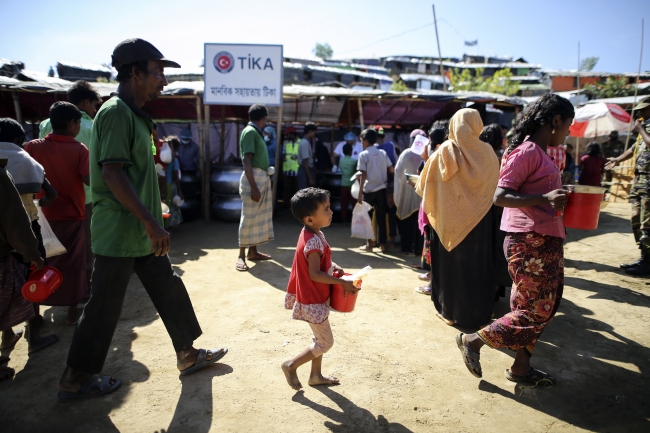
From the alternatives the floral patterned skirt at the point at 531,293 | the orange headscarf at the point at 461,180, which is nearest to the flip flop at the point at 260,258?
the orange headscarf at the point at 461,180

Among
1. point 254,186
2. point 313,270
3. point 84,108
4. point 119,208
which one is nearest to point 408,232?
point 254,186

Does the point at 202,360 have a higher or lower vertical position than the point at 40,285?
lower

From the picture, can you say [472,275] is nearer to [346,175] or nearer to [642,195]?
[642,195]

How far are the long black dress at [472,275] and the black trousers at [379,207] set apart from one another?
281 cm

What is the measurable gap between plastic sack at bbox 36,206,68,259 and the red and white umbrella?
13.1m

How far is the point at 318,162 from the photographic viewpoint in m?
10.7

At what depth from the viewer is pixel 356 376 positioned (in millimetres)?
2961

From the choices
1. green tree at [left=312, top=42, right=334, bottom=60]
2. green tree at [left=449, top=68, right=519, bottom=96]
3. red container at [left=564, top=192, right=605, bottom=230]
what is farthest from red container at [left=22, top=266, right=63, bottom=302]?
green tree at [left=312, top=42, right=334, bottom=60]

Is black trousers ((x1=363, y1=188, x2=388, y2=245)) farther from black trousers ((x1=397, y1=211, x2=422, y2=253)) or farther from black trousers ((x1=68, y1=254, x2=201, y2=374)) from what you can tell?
black trousers ((x1=68, y1=254, x2=201, y2=374))

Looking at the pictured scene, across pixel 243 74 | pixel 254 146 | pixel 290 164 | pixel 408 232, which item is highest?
pixel 243 74

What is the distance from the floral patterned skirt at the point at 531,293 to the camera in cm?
274

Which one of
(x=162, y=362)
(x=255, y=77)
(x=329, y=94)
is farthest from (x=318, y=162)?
(x=162, y=362)

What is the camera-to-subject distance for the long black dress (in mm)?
3732

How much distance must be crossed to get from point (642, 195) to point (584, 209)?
379cm
